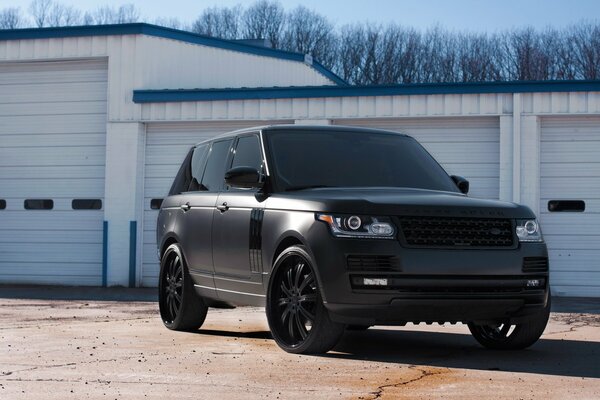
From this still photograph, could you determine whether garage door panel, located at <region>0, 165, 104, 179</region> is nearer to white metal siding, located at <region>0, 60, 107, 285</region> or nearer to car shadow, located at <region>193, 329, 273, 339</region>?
white metal siding, located at <region>0, 60, 107, 285</region>

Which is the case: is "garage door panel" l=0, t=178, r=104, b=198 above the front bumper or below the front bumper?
above

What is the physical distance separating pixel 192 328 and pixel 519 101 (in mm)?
9666

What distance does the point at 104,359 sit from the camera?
27.1 feet

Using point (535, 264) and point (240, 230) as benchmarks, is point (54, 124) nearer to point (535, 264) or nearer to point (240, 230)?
point (240, 230)

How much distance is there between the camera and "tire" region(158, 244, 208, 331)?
34.5 feet

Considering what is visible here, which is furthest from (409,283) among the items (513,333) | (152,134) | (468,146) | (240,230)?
(152,134)

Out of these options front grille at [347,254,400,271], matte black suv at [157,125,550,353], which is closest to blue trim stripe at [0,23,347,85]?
matte black suv at [157,125,550,353]

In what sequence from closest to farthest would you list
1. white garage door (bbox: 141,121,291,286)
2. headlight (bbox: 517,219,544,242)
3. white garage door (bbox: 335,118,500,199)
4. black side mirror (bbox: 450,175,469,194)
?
1. headlight (bbox: 517,219,544,242)
2. black side mirror (bbox: 450,175,469,194)
3. white garage door (bbox: 335,118,500,199)
4. white garage door (bbox: 141,121,291,286)

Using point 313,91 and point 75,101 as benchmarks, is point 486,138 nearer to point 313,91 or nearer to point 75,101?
point 313,91

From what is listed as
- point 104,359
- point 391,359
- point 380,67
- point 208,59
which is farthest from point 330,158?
point 380,67

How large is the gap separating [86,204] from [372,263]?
1373 cm

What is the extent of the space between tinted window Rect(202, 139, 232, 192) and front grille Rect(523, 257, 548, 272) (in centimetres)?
298

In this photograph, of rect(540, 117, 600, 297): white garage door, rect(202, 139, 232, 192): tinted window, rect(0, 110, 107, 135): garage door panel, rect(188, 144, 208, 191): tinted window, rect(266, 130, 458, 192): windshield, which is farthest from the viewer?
rect(0, 110, 107, 135): garage door panel

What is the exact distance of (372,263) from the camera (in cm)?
801
